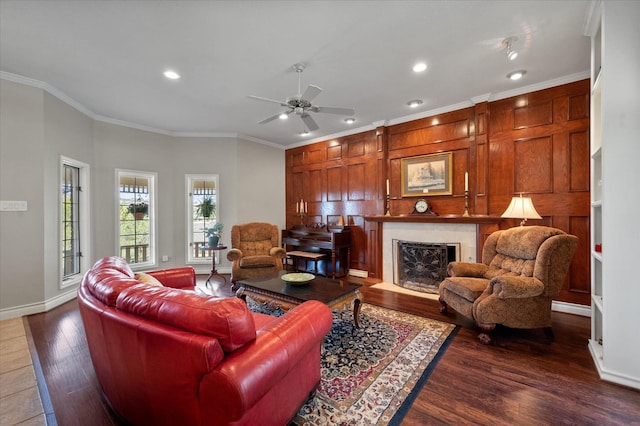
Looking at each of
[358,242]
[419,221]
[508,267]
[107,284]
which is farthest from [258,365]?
[358,242]

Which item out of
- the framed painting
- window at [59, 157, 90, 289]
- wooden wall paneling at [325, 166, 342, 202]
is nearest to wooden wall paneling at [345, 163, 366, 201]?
wooden wall paneling at [325, 166, 342, 202]

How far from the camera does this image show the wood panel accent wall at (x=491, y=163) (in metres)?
3.33

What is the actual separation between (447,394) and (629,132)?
2.29 meters

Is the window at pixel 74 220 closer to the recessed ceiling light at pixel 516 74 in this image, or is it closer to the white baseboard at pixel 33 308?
the white baseboard at pixel 33 308

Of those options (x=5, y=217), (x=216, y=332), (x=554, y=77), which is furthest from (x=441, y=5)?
(x=5, y=217)

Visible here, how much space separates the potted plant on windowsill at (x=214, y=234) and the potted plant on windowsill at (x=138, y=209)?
1.33m

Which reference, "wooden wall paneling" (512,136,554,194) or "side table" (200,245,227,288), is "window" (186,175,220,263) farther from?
"wooden wall paneling" (512,136,554,194)

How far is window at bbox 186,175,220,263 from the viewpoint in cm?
564

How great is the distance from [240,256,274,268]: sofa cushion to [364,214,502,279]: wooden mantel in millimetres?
1911

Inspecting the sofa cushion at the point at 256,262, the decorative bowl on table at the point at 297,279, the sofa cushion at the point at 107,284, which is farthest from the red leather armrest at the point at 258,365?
the sofa cushion at the point at 256,262

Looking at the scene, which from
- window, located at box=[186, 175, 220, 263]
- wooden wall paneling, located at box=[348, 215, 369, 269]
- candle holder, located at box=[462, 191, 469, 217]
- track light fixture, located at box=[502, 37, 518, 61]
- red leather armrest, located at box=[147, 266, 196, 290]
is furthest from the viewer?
window, located at box=[186, 175, 220, 263]

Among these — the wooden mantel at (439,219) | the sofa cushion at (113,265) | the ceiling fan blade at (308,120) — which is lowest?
the sofa cushion at (113,265)

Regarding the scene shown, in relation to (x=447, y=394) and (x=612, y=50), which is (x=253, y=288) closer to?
(x=447, y=394)

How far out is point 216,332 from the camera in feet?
3.69
